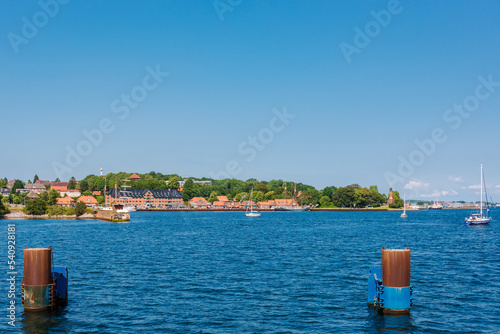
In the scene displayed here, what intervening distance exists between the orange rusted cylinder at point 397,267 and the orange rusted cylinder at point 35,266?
17160mm

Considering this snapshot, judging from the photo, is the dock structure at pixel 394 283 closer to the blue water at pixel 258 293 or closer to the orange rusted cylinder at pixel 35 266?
the blue water at pixel 258 293

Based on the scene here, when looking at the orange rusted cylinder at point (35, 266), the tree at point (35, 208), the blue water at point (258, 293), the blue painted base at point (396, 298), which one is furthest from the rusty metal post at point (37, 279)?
the tree at point (35, 208)

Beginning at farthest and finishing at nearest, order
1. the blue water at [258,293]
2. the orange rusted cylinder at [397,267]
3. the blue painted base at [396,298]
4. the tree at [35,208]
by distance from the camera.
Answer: the tree at [35,208]
the blue painted base at [396,298]
the blue water at [258,293]
the orange rusted cylinder at [397,267]

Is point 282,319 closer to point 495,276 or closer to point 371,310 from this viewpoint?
point 371,310

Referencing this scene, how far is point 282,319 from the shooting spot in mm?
24172

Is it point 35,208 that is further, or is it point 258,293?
point 35,208

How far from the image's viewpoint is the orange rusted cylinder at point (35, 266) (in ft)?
77.6

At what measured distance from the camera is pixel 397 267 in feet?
74.5

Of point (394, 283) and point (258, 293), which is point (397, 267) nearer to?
point (394, 283)

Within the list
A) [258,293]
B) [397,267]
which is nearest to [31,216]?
[258,293]

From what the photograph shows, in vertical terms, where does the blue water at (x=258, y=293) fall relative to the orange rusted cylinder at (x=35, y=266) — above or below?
below

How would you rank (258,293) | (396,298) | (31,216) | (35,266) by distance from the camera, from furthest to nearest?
(31,216) → (258,293) → (35,266) → (396,298)

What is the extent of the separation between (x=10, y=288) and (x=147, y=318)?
38.7ft

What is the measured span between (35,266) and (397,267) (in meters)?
18.3
